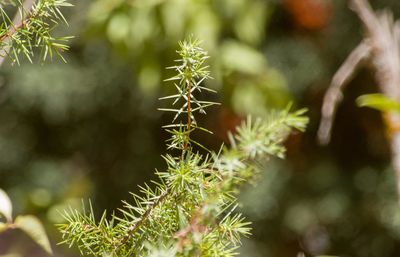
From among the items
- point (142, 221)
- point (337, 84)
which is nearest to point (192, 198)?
point (142, 221)

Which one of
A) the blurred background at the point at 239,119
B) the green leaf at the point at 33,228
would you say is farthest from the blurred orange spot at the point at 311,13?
the green leaf at the point at 33,228

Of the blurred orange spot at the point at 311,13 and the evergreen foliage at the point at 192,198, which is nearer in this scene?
the evergreen foliage at the point at 192,198

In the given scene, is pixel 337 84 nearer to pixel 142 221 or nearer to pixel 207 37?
pixel 207 37

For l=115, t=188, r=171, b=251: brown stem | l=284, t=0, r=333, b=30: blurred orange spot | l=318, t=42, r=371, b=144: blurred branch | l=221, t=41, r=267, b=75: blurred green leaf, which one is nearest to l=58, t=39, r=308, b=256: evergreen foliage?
l=115, t=188, r=171, b=251: brown stem

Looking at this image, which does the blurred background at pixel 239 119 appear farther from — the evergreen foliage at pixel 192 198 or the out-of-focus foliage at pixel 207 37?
the evergreen foliage at pixel 192 198

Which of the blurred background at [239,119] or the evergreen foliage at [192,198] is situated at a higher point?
the evergreen foliage at [192,198]

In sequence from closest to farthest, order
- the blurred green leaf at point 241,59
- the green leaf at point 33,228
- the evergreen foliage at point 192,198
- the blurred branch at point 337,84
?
the evergreen foliage at point 192,198, the green leaf at point 33,228, the blurred branch at point 337,84, the blurred green leaf at point 241,59

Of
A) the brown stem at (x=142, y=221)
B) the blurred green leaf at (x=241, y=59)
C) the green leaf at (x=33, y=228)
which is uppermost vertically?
the brown stem at (x=142, y=221)
